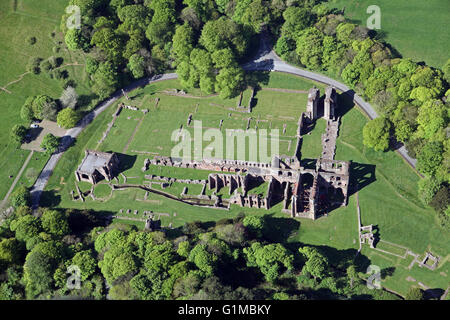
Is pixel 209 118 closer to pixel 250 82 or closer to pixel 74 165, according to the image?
pixel 250 82

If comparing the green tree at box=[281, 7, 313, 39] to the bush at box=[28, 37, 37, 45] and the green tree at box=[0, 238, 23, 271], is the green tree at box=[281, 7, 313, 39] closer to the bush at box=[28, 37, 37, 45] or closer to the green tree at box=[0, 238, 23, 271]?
the bush at box=[28, 37, 37, 45]

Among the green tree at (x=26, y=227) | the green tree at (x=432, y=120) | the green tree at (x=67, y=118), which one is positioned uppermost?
the green tree at (x=432, y=120)

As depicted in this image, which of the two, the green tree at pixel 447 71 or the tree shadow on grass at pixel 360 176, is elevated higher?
the green tree at pixel 447 71

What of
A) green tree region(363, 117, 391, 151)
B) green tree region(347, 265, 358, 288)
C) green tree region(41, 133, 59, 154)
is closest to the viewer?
green tree region(347, 265, 358, 288)

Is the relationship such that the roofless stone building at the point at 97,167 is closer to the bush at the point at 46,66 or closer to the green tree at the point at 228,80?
the green tree at the point at 228,80

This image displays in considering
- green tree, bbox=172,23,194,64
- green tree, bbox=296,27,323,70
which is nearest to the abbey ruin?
green tree, bbox=296,27,323,70

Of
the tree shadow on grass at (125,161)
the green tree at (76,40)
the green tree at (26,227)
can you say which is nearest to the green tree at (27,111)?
the green tree at (76,40)

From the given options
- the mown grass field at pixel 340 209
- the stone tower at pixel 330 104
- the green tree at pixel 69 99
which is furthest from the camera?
the green tree at pixel 69 99
